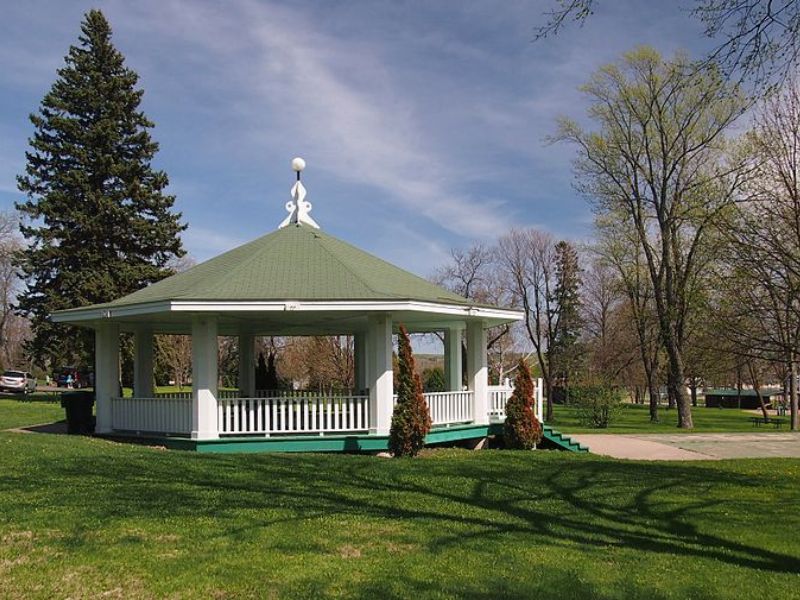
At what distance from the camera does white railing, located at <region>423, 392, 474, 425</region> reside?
14.9m

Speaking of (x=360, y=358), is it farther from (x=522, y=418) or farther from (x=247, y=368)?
(x=522, y=418)

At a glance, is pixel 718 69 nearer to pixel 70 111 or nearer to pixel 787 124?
pixel 787 124

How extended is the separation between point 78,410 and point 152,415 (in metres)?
2.48

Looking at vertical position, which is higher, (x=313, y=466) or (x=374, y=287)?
(x=374, y=287)

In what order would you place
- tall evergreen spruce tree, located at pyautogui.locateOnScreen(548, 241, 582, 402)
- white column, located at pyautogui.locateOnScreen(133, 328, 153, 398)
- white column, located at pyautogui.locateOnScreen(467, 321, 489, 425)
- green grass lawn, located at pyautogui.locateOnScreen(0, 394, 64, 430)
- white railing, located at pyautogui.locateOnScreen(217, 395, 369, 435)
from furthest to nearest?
tall evergreen spruce tree, located at pyautogui.locateOnScreen(548, 241, 582, 402) < green grass lawn, located at pyautogui.locateOnScreen(0, 394, 64, 430) < white column, located at pyautogui.locateOnScreen(133, 328, 153, 398) < white column, located at pyautogui.locateOnScreen(467, 321, 489, 425) < white railing, located at pyautogui.locateOnScreen(217, 395, 369, 435)

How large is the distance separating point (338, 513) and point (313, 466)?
3.38 meters

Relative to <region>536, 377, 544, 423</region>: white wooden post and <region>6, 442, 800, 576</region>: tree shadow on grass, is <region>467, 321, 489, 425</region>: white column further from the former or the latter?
<region>6, 442, 800, 576</region>: tree shadow on grass

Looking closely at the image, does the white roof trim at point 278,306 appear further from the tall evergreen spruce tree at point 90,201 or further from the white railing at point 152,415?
the tall evergreen spruce tree at point 90,201

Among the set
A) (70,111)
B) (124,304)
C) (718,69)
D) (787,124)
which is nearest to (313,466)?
(124,304)

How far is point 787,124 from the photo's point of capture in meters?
11.1

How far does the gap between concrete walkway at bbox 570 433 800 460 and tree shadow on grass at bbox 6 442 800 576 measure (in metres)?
3.24

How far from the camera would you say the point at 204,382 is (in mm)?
13273

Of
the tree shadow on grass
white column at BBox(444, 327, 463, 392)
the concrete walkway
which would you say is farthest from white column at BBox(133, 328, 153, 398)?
the concrete walkway

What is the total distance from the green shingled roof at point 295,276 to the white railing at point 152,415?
6.80 ft
